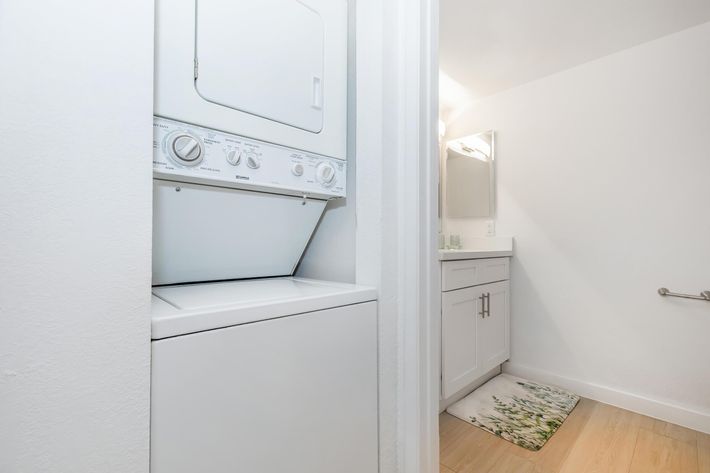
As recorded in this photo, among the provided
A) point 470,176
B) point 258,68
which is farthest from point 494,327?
point 258,68

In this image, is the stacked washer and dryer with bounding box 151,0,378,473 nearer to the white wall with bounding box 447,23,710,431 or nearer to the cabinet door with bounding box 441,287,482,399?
the cabinet door with bounding box 441,287,482,399

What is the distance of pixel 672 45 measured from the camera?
1.96m

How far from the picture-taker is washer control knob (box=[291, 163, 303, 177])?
944 millimetres

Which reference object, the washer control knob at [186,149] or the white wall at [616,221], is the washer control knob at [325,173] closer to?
the washer control knob at [186,149]

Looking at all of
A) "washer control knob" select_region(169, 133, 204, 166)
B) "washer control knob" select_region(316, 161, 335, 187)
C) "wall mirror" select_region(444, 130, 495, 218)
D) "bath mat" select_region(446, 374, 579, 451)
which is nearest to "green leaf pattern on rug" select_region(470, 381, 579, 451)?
"bath mat" select_region(446, 374, 579, 451)

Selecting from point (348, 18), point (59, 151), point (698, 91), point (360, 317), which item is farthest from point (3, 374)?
point (698, 91)

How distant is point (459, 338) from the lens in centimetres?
203

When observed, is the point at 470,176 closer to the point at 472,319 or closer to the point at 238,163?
the point at 472,319

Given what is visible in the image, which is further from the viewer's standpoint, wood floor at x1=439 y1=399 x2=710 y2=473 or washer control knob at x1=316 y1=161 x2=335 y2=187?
wood floor at x1=439 y1=399 x2=710 y2=473

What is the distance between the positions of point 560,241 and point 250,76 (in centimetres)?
237

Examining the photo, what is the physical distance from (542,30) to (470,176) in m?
1.15

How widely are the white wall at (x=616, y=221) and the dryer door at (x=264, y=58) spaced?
211cm

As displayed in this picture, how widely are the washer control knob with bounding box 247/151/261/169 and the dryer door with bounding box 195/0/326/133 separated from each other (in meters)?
0.11

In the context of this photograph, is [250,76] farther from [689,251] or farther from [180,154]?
[689,251]
